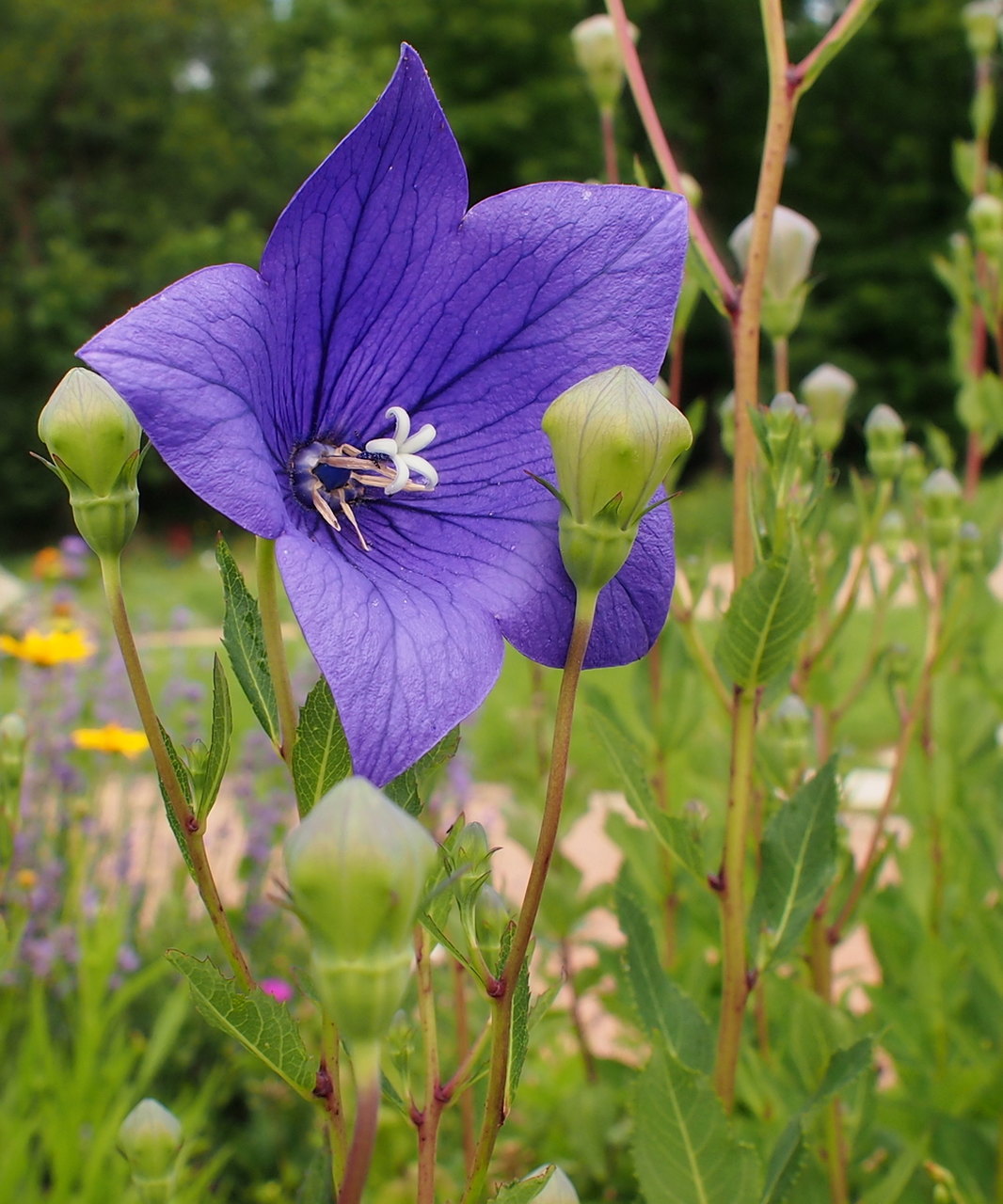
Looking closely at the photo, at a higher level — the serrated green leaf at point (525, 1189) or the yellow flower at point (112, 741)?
the serrated green leaf at point (525, 1189)

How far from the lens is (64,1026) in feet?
7.47

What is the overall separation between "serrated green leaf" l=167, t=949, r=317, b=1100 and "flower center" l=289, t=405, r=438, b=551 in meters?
0.22

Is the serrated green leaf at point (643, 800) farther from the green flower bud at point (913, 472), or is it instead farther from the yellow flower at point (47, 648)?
the yellow flower at point (47, 648)

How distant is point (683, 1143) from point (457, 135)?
17.8m

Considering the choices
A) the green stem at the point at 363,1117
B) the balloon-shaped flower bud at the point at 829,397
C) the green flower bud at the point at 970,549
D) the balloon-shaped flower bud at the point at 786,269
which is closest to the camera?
the green stem at the point at 363,1117

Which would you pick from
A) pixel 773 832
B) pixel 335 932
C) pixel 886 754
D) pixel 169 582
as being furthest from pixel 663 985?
pixel 169 582

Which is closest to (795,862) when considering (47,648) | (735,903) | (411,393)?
(735,903)

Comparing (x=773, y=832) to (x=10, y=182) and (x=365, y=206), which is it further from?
(x=10, y=182)

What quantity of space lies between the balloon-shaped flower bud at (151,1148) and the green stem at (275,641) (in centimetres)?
29

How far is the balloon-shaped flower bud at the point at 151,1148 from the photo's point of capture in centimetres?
72

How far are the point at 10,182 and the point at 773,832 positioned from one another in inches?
792

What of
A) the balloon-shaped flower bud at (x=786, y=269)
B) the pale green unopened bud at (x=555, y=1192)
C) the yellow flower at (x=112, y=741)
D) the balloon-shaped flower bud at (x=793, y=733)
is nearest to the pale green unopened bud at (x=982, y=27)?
the balloon-shaped flower bud at (x=786, y=269)

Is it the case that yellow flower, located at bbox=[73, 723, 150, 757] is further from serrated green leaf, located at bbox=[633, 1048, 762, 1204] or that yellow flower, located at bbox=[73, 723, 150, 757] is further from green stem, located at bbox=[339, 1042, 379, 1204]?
green stem, located at bbox=[339, 1042, 379, 1204]

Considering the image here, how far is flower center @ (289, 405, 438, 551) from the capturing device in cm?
62
